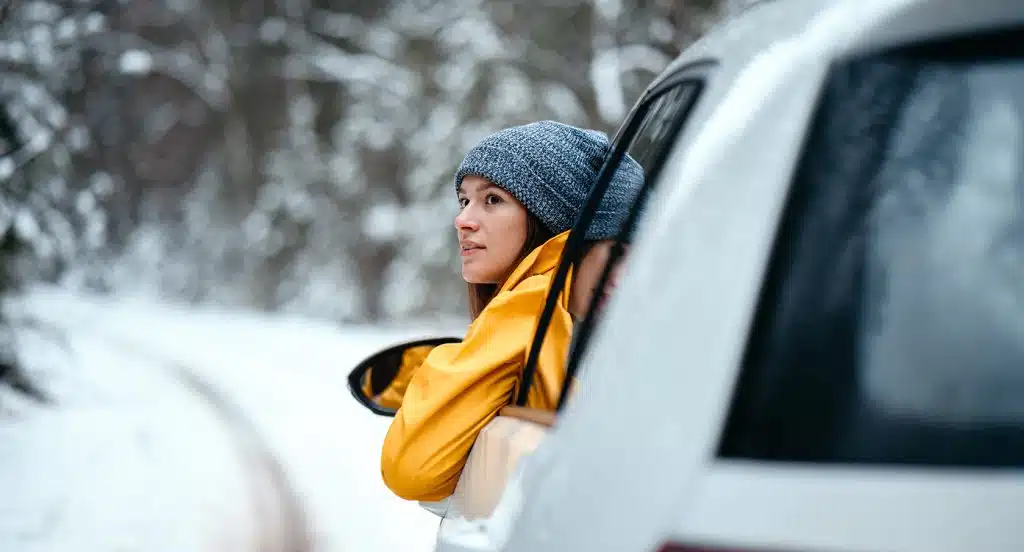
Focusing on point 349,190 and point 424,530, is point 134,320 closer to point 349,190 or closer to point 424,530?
point 349,190

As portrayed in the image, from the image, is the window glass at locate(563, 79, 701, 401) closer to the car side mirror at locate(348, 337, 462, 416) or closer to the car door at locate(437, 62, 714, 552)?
the car door at locate(437, 62, 714, 552)

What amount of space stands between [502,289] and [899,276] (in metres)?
1.12

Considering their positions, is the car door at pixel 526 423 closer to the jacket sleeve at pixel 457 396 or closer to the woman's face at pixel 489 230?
the jacket sleeve at pixel 457 396

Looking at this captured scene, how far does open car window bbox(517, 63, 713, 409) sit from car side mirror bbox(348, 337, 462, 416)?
61 centimetres

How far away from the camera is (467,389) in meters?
1.91

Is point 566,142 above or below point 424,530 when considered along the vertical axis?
above

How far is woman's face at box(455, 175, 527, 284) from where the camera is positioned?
2.42 meters

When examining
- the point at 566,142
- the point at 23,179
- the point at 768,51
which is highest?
the point at 768,51

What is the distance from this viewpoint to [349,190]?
26.2 m

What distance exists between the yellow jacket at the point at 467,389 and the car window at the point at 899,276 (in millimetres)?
688

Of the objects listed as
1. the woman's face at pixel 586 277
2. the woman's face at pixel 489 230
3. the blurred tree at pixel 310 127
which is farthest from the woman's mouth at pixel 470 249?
the blurred tree at pixel 310 127

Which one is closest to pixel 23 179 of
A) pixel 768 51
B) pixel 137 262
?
pixel 768 51

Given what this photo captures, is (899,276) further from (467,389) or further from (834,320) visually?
(467,389)

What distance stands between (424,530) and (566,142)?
3.58m
